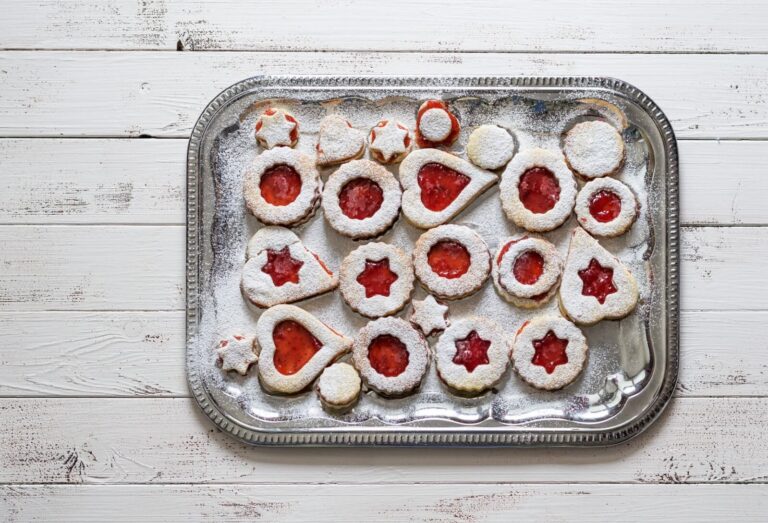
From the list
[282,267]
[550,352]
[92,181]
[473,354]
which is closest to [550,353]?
[550,352]

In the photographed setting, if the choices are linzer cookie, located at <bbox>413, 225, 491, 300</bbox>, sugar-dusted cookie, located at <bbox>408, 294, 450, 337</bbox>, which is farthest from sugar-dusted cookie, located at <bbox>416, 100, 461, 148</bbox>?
sugar-dusted cookie, located at <bbox>408, 294, 450, 337</bbox>

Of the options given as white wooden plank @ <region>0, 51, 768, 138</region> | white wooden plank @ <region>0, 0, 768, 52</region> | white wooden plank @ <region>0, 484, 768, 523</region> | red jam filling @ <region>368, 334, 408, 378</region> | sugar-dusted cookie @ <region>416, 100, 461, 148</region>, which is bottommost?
white wooden plank @ <region>0, 484, 768, 523</region>

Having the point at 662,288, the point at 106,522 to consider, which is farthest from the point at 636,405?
the point at 106,522

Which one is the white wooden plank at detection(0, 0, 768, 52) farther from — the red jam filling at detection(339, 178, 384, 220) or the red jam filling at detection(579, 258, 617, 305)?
the red jam filling at detection(579, 258, 617, 305)

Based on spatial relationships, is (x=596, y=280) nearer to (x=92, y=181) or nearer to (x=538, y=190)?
(x=538, y=190)

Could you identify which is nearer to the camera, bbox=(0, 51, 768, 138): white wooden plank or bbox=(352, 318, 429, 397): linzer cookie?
bbox=(352, 318, 429, 397): linzer cookie

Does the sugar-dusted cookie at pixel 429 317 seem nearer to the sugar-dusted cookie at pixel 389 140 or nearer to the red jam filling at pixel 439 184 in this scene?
the red jam filling at pixel 439 184

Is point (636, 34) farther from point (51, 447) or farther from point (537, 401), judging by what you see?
point (51, 447)

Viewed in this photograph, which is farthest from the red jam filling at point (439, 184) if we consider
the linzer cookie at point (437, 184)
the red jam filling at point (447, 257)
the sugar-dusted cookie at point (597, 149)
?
the sugar-dusted cookie at point (597, 149)
